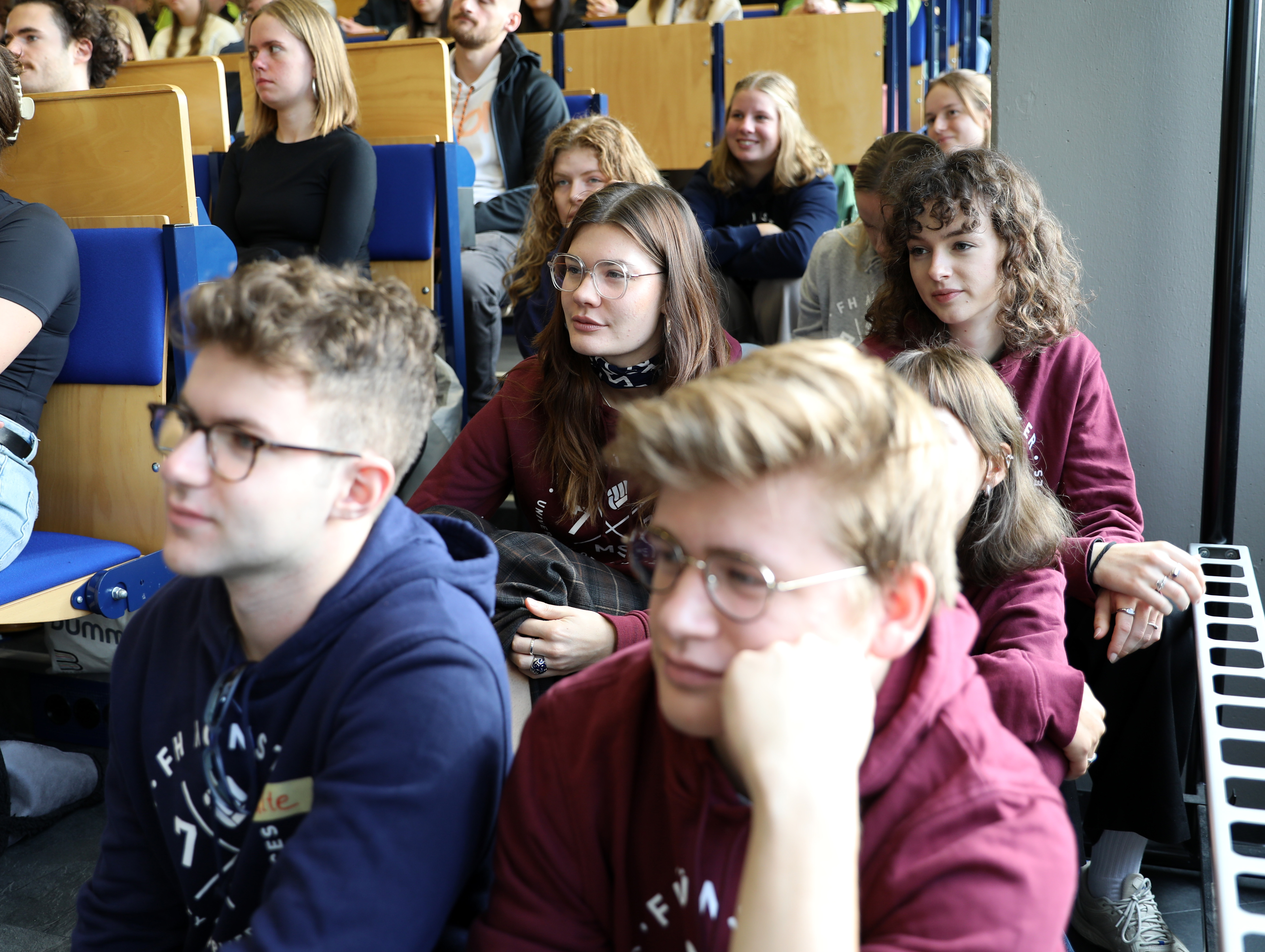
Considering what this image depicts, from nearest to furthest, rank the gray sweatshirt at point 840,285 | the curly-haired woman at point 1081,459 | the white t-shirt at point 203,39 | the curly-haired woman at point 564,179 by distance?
the curly-haired woman at point 1081,459, the gray sweatshirt at point 840,285, the curly-haired woman at point 564,179, the white t-shirt at point 203,39

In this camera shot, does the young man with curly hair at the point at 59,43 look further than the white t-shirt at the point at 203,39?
No

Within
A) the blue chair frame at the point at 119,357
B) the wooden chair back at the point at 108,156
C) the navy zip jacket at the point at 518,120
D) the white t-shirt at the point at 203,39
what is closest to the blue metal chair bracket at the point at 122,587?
the blue chair frame at the point at 119,357

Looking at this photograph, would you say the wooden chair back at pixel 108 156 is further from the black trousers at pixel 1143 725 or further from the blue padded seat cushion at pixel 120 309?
the black trousers at pixel 1143 725

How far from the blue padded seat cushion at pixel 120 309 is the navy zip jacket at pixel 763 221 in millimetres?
1342

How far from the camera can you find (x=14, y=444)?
1.84 metres

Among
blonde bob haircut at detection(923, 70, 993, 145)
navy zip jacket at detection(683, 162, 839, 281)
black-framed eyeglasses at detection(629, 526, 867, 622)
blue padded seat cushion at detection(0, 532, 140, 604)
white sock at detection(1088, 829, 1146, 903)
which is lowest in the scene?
white sock at detection(1088, 829, 1146, 903)

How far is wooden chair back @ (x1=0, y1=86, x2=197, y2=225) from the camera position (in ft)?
6.79

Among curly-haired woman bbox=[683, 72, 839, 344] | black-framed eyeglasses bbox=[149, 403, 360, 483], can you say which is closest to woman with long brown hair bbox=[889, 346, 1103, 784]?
black-framed eyeglasses bbox=[149, 403, 360, 483]

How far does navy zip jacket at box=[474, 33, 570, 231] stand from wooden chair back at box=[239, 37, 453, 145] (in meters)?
0.41

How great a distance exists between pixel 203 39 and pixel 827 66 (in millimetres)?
2978

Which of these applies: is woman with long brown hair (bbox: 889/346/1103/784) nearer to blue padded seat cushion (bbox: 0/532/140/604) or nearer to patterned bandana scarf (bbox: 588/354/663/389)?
patterned bandana scarf (bbox: 588/354/663/389)

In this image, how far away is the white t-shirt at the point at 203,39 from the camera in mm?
4836

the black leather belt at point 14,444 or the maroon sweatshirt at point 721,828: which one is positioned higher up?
the black leather belt at point 14,444

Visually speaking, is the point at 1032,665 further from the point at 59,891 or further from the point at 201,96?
the point at 201,96
